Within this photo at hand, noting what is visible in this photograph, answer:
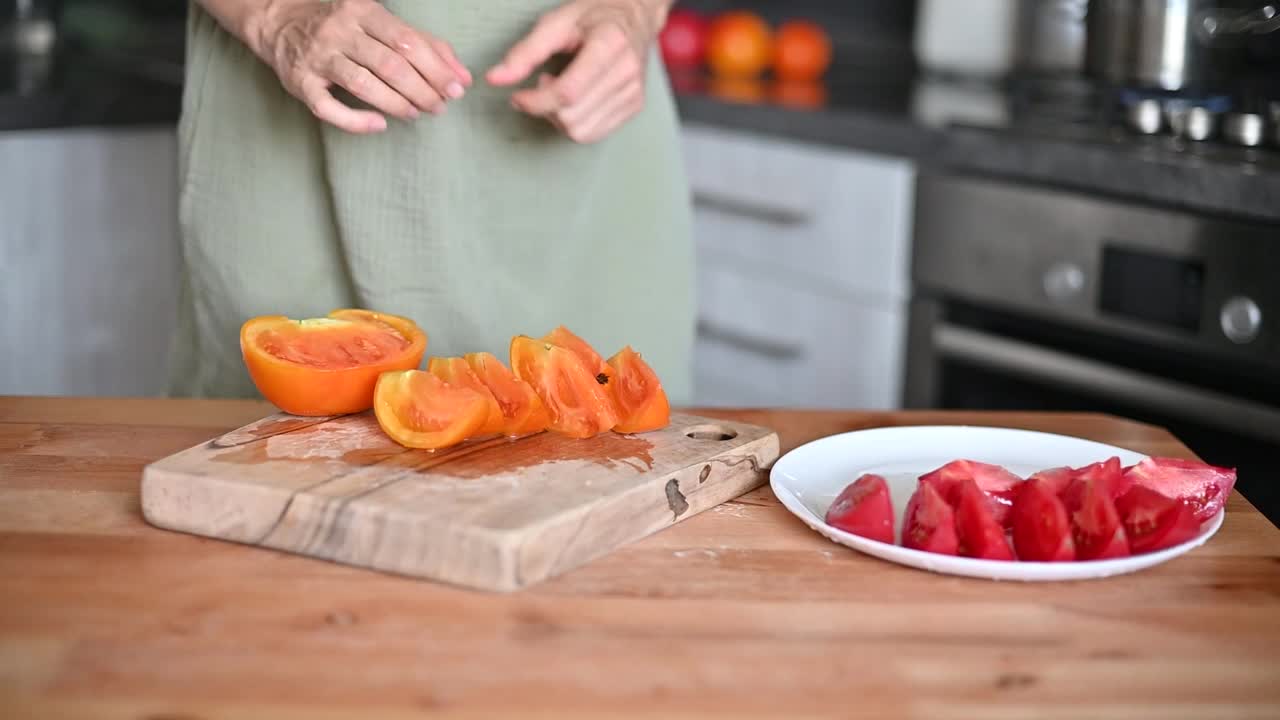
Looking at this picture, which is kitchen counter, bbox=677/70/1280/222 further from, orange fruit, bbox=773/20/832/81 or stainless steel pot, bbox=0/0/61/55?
stainless steel pot, bbox=0/0/61/55

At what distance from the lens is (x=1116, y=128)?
190 centimetres

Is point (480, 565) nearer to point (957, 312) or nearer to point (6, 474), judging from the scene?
point (6, 474)

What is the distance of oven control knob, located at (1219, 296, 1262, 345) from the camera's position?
165cm

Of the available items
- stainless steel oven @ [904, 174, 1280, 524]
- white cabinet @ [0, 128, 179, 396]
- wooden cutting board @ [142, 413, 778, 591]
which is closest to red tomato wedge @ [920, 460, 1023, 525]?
wooden cutting board @ [142, 413, 778, 591]

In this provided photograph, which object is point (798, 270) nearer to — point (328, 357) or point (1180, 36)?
point (1180, 36)

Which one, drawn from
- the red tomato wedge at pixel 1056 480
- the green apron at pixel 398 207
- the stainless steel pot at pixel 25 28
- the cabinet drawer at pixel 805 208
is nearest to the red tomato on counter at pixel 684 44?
the cabinet drawer at pixel 805 208

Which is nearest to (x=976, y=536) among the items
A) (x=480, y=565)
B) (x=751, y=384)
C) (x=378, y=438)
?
(x=480, y=565)

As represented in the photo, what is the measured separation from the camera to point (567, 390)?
0.96 meters

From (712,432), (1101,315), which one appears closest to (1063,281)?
(1101,315)

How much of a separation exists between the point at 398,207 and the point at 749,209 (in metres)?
1.08

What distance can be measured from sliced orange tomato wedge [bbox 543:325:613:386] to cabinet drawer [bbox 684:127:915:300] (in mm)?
1152

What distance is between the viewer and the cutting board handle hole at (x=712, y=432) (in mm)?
1005

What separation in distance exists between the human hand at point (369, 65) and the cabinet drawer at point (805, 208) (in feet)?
3.58

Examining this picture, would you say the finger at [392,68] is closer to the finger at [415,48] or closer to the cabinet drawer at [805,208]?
the finger at [415,48]
